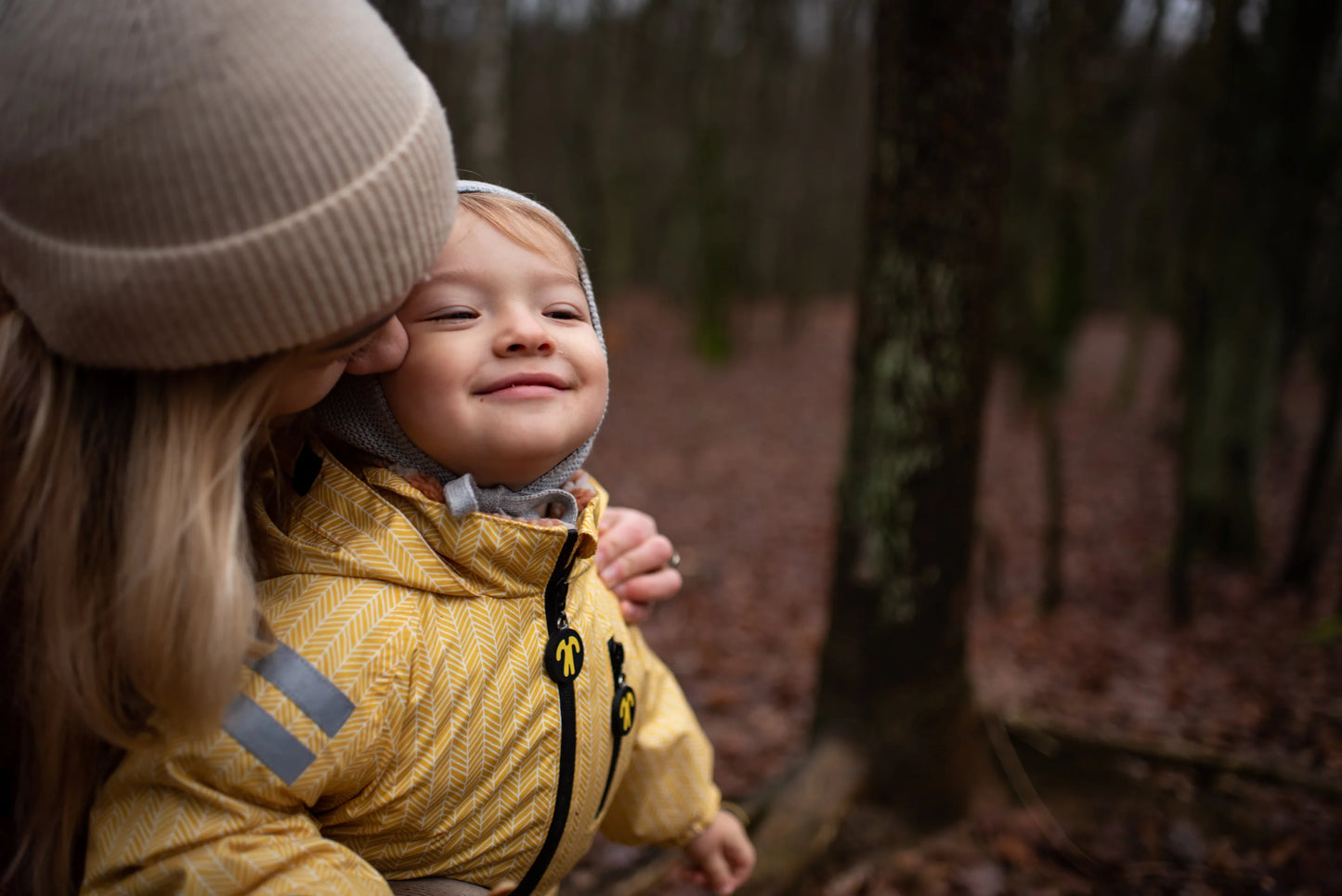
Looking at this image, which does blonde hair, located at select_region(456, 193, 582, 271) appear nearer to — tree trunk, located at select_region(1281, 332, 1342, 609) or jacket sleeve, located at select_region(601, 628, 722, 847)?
jacket sleeve, located at select_region(601, 628, 722, 847)

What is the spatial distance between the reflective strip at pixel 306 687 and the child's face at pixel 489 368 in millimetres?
362

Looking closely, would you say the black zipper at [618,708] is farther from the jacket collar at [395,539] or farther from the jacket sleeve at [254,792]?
the jacket sleeve at [254,792]

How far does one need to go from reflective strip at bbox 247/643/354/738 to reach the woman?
42 mm

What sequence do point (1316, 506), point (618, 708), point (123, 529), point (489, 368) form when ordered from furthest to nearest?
point (1316, 506), point (618, 708), point (489, 368), point (123, 529)

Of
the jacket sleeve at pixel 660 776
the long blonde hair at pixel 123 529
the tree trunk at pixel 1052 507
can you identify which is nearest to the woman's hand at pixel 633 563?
the jacket sleeve at pixel 660 776

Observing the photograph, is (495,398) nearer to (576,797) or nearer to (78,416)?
(78,416)

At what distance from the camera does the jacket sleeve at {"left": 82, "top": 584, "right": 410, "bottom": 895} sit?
1.05 metres

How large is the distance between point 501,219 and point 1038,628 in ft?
17.2

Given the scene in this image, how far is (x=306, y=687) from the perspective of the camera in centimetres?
112

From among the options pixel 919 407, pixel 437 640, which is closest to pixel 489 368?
pixel 437 640

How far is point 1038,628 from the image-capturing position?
5.64 metres

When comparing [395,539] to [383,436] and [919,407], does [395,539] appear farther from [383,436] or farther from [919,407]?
[919,407]

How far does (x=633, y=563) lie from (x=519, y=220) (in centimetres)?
78

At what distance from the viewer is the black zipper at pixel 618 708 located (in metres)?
1.50
